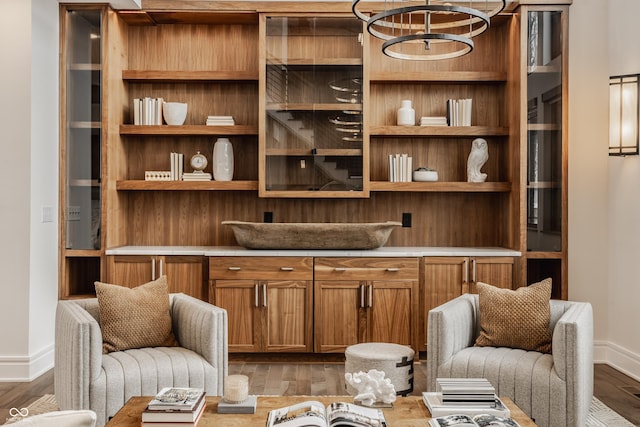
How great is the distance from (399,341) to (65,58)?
10.7ft

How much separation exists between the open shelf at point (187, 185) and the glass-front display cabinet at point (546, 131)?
2152 millimetres

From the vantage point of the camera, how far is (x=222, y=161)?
5156 millimetres

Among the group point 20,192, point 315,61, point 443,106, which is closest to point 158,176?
point 20,192

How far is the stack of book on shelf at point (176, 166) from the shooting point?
513 centimetres

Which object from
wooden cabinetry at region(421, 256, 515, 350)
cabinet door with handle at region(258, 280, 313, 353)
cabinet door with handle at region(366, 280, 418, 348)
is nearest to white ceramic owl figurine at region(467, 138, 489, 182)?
wooden cabinetry at region(421, 256, 515, 350)

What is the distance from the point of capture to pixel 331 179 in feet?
16.4

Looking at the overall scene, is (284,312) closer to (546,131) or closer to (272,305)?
(272,305)

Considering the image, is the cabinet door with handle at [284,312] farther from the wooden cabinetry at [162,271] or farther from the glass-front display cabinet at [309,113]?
the glass-front display cabinet at [309,113]

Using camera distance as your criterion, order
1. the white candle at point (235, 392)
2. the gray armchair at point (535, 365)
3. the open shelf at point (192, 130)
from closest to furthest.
Result: the white candle at point (235, 392) → the gray armchair at point (535, 365) → the open shelf at point (192, 130)

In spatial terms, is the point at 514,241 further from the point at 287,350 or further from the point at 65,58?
the point at 65,58

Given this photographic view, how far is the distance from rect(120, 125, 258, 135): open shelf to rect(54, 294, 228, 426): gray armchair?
1.95m

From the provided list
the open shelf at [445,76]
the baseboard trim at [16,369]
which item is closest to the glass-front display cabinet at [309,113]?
the open shelf at [445,76]

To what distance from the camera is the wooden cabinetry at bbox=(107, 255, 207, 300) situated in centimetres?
478

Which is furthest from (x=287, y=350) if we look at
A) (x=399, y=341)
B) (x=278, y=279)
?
(x=399, y=341)
